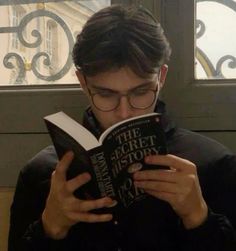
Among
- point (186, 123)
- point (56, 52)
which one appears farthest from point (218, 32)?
point (56, 52)

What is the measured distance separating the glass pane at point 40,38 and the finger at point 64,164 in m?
0.57

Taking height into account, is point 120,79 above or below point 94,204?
above

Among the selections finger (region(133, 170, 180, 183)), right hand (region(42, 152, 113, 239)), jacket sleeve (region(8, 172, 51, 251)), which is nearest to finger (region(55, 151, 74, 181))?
right hand (region(42, 152, 113, 239))

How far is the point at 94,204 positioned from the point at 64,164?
10cm

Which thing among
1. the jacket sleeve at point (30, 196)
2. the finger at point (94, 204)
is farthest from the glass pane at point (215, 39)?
the finger at point (94, 204)

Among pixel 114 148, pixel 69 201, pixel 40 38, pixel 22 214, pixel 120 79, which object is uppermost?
pixel 40 38

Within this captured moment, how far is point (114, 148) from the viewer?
842 mm

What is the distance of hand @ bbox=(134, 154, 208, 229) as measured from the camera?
88cm

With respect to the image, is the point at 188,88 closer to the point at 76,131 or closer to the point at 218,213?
the point at 218,213

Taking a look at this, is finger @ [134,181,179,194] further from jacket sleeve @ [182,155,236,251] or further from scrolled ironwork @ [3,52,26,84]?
scrolled ironwork @ [3,52,26,84]

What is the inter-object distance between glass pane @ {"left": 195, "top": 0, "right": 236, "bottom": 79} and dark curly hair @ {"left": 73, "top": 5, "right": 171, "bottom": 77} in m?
0.31

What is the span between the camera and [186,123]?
1331 millimetres

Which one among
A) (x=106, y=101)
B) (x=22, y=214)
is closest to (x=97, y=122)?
(x=106, y=101)

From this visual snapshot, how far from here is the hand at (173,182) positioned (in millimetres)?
880
